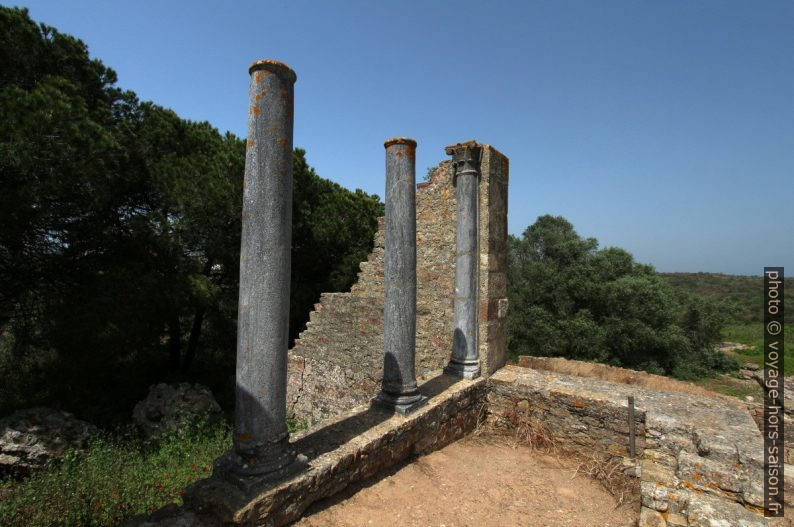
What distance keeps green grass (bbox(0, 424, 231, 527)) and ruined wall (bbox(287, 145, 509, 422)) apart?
2.17 meters

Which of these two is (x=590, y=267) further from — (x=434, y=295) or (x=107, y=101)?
(x=107, y=101)

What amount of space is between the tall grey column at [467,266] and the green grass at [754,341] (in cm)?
1614

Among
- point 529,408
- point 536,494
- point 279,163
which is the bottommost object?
point 536,494

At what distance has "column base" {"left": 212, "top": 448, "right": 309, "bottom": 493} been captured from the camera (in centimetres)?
282

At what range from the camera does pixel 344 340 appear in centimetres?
792

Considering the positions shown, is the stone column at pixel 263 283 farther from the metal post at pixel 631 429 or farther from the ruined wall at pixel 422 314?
the metal post at pixel 631 429

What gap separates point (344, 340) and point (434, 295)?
2.47 m

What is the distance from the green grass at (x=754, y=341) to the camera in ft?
56.6

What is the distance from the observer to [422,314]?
21.4 feet

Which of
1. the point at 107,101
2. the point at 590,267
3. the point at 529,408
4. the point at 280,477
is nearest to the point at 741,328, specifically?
the point at 590,267

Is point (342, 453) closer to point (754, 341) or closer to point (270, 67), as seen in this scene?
point (270, 67)

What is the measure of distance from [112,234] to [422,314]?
285 inches

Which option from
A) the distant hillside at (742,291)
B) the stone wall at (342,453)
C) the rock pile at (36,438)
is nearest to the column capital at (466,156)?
the stone wall at (342,453)

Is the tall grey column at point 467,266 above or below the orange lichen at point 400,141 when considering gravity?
below
